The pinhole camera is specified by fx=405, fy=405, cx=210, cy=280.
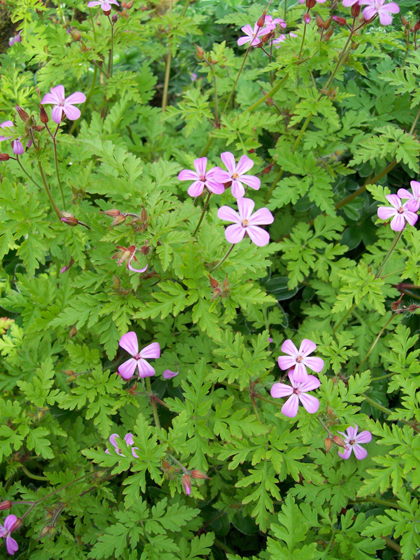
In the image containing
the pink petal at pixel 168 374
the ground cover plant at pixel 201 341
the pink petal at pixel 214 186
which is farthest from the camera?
the pink petal at pixel 168 374

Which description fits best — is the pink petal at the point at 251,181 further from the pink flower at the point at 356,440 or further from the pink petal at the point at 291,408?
the pink flower at the point at 356,440

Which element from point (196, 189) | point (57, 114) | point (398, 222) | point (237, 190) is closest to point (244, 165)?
point (237, 190)

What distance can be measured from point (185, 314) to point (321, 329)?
1.00 metres

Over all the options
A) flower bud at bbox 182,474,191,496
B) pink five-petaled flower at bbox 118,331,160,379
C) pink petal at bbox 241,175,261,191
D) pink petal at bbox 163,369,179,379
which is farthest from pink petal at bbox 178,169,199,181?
flower bud at bbox 182,474,191,496

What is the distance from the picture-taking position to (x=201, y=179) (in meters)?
2.01

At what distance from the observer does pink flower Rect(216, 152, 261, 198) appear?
1936mm

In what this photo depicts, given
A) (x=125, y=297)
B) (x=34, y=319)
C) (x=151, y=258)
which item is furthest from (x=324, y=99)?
(x=34, y=319)

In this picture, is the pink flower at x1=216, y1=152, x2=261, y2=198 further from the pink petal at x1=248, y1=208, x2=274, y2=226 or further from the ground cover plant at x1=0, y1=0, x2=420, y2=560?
the pink petal at x1=248, y1=208, x2=274, y2=226

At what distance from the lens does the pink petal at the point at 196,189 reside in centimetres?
194

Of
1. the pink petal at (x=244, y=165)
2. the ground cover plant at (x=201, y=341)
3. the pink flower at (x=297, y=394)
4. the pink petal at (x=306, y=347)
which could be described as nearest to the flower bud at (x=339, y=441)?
the ground cover plant at (x=201, y=341)

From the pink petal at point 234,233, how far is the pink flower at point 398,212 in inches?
35.6

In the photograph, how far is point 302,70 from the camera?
268cm

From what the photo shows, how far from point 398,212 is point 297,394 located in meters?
1.17

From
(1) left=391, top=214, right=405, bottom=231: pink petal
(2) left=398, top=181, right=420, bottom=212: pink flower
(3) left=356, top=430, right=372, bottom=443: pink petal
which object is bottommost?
(3) left=356, top=430, right=372, bottom=443: pink petal
